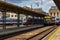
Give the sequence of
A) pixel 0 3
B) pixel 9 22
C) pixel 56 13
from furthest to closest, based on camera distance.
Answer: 1. pixel 56 13
2. pixel 9 22
3. pixel 0 3

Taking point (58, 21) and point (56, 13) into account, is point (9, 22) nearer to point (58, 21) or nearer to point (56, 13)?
point (58, 21)

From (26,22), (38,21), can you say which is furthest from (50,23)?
(38,21)

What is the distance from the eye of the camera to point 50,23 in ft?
241

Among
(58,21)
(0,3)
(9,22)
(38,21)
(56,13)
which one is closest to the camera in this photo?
(0,3)

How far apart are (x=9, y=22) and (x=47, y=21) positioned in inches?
662

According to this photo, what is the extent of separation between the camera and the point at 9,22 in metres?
82.1

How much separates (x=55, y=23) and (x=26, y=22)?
358 inches

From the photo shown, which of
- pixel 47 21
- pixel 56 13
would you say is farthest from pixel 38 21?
pixel 56 13

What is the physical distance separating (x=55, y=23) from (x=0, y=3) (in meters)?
47.3

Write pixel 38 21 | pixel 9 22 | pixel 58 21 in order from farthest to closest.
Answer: pixel 38 21 → pixel 9 22 → pixel 58 21

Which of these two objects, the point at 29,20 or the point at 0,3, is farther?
the point at 29,20

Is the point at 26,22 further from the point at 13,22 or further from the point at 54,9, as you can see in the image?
the point at 54,9

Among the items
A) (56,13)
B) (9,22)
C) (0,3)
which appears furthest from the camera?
(56,13)

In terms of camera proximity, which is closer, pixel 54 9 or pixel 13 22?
pixel 13 22
